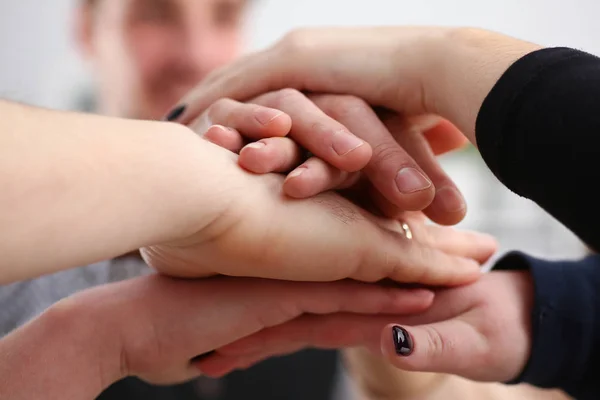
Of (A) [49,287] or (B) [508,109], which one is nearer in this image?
(B) [508,109]

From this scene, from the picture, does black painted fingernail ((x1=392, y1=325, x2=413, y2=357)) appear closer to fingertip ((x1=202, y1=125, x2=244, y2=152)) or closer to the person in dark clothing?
the person in dark clothing

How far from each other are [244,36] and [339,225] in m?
1.16

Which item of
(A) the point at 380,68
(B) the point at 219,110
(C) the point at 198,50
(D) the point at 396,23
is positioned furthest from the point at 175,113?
(D) the point at 396,23

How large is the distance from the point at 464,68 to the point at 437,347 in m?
0.23

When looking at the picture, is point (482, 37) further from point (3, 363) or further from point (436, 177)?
point (3, 363)

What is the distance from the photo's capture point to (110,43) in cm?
147

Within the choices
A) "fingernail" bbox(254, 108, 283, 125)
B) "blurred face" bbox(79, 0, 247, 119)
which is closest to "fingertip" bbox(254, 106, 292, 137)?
"fingernail" bbox(254, 108, 283, 125)

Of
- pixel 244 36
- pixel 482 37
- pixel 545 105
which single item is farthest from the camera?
pixel 244 36

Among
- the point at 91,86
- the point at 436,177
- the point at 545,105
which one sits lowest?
the point at 91,86

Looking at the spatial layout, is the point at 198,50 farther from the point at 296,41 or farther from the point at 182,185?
the point at 182,185

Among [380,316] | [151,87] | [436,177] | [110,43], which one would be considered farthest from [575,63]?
[110,43]

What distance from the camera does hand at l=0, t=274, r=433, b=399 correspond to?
492mm

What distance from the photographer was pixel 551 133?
40 cm

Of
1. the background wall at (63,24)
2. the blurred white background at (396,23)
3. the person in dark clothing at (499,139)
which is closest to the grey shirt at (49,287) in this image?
the person in dark clothing at (499,139)
